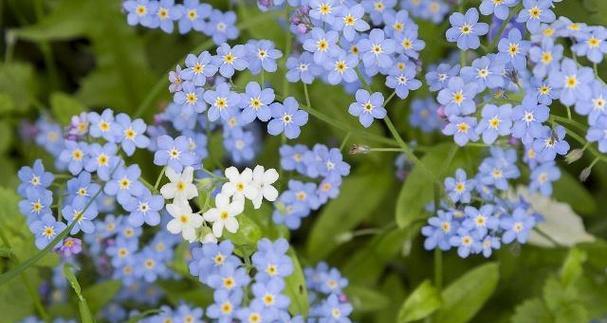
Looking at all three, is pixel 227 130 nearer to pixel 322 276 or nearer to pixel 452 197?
pixel 322 276

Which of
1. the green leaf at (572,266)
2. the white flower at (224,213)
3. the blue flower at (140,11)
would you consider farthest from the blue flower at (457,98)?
the blue flower at (140,11)

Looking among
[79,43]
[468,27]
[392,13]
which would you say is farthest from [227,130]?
[79,43]

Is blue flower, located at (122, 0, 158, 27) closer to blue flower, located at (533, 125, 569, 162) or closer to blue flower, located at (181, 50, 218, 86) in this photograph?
blue flower, located at (181, 50, 218, 86)

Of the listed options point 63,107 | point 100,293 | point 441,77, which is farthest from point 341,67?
point 63,107

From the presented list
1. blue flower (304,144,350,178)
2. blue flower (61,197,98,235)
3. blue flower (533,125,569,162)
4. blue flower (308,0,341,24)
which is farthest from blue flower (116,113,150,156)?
blue flower (533,125,569,162)

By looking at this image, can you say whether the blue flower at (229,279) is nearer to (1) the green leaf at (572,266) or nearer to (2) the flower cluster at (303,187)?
(2) the flower cluster at (303,187)
